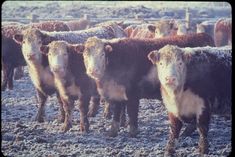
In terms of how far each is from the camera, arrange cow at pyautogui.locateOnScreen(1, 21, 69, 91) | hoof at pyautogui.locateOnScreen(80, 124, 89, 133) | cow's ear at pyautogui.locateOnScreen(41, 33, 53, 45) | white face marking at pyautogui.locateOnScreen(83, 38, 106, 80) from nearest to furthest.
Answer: white face marking at pyautogui.locateOnScreen(83, 38, 106, 80) → hoof at pyautogui.locateOnScreen(80, 124, 89, 133) → cow's ear at pyautogui.locateOnScreen(41, 33, 53, 45) → cow at pyautogui.locateOnScreen(1, 21, 69, 91)

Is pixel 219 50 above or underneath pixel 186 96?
above

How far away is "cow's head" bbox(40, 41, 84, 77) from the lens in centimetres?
576

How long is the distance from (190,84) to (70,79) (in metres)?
1.81

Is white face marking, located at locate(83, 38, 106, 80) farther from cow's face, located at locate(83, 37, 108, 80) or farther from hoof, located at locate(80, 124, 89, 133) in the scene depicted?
hoof, located at locate(80, 124, 89, 133)

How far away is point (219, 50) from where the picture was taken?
5262mm

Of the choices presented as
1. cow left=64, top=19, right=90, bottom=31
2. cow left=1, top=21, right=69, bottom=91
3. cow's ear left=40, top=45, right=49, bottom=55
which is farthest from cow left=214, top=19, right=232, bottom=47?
cow's ear left=40, top=45, right=49, bottom=55

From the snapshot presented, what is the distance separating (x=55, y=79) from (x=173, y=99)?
195 centimetres

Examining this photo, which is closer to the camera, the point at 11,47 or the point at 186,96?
the point at 186,96

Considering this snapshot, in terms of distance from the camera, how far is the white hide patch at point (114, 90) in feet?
18.5

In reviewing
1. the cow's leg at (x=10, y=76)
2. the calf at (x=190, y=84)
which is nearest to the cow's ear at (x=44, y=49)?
the calf at (x=190, y=84)

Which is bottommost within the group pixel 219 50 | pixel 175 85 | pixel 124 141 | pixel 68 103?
pixel 124 141

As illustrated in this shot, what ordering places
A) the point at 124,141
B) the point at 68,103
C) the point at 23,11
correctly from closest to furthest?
the point at 124,141 → the point at 68,103 → the point at 23,11

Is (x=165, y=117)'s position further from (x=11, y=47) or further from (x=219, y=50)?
(x=11, y=47)

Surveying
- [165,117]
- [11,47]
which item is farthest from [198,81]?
[11,47]
